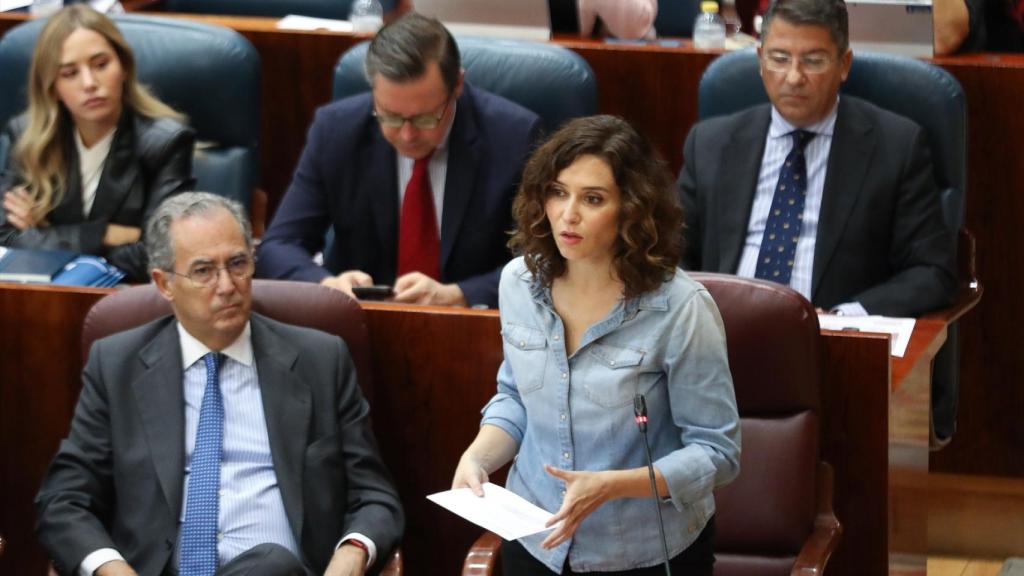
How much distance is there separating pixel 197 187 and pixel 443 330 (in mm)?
1142

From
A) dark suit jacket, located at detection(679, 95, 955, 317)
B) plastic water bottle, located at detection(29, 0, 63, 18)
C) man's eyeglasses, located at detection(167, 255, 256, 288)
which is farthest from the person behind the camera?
plastic water bottle, located at detection(29, 0, 63, 18)

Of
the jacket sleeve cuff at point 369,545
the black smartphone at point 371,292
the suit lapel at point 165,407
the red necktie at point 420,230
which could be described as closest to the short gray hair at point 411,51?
the red necktie at point 420,230

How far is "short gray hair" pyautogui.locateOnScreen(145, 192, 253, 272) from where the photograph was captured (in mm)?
2607

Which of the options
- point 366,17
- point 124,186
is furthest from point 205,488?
point 366,17

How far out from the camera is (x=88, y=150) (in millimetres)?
3482

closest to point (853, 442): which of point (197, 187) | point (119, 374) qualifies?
point (119, 374)

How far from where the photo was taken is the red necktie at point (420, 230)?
10.7ft

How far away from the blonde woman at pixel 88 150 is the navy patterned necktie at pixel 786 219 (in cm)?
119

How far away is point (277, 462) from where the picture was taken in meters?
2.52

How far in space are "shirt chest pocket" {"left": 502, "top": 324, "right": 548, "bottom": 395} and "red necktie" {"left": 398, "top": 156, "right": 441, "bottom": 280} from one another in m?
1.11

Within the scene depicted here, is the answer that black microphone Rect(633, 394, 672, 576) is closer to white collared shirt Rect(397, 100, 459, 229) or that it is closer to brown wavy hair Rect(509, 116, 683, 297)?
brown wavy hair Rect(509, 116, 683, 297)

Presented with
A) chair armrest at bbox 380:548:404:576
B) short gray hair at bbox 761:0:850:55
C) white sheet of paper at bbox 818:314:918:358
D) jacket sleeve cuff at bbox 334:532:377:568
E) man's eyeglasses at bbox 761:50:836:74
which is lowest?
chair armrest at bbox 380:548:404:576

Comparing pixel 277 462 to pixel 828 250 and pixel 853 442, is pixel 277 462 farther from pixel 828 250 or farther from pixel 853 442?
pixel 828 250

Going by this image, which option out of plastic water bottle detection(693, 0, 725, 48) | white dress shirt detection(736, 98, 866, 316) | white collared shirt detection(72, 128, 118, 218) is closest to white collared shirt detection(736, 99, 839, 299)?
white dress shirt detection(736, 98, 866, 316)
